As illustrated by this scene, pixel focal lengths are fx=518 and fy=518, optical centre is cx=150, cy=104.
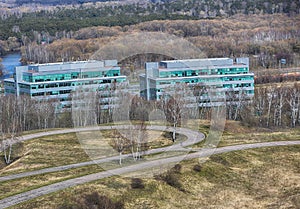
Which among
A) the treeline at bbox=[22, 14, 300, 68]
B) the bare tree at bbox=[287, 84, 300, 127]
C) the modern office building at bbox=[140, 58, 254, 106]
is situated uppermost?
the treeline at bbox=[22, 14, 300, 68]

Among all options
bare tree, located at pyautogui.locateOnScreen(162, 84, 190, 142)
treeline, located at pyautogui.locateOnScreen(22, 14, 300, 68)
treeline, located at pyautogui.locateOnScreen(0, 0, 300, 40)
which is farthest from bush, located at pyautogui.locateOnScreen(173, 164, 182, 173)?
treeline, located at pyautogui.locateOnScreen(0, 0, 300, 40)

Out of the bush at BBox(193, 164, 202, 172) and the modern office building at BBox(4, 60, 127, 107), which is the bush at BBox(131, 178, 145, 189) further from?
the modern office building at BBox(4, 60, 127, 107)

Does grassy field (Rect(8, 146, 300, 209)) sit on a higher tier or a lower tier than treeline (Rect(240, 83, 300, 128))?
lower

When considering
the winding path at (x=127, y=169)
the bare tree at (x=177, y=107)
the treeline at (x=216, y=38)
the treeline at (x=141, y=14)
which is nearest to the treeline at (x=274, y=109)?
the bare tree at (x=177, y=107)

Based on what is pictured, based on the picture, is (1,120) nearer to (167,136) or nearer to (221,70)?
(167,136)

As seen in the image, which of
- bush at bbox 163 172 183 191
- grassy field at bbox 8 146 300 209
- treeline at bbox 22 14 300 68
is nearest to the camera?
grassy field at bbox 8 146 300 209

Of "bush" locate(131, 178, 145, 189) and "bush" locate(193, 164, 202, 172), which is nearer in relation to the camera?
"bush" locate(131, 178, 145, 189)

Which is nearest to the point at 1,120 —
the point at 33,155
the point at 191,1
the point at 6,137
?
the point at 6,137
